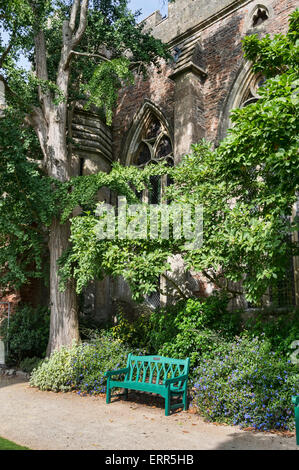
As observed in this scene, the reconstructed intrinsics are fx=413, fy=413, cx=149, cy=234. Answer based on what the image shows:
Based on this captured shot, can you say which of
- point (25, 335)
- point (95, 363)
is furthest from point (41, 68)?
point (95, 363)

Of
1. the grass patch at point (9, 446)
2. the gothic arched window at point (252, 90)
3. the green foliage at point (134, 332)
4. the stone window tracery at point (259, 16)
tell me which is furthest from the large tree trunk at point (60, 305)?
the stone window tracery at point (259, 16)

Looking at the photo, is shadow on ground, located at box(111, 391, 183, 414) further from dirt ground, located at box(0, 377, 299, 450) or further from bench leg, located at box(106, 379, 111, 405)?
bench leg, located at box(106, 379, 111, 405)

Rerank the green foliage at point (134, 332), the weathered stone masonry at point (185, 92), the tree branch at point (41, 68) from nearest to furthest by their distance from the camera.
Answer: the green foliage at point (134, 332) < the tree branch at point (41, 68) < the weathered stone masonry at point (185, 92)

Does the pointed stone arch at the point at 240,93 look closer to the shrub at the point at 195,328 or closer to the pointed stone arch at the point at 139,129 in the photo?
the pointed stone arch at the point at 139,129

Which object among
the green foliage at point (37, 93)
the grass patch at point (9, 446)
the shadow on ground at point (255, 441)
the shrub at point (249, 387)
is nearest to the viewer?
the grass patch at point (9, 446)

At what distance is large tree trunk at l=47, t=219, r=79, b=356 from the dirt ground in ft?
5.25

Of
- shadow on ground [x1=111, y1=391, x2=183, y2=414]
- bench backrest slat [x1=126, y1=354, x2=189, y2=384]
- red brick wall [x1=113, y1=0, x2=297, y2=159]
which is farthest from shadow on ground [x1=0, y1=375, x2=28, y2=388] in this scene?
red brick wall [x1=113, y1=0, x2=297, y2=159]

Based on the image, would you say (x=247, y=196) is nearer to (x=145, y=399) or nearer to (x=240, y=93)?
(x=145, y=399)

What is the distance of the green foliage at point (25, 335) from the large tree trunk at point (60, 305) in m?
1.17

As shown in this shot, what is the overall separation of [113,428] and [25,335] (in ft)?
17.4

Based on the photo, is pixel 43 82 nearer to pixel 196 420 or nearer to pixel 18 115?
pixel 18 115

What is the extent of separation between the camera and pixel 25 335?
9922mm

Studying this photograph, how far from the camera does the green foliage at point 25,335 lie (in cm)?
982

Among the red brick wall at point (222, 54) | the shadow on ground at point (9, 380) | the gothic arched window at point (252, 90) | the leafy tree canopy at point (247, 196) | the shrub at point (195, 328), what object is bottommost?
the shadow on ground at point (9, 380)
